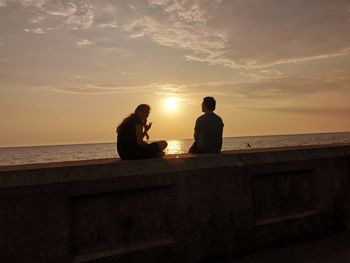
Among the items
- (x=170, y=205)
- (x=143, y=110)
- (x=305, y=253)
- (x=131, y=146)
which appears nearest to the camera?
(x=170, y=205)

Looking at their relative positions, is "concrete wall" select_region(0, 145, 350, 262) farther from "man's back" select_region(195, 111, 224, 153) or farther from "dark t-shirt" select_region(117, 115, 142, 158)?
"man's back" select_region(195, 111, 224, 153)

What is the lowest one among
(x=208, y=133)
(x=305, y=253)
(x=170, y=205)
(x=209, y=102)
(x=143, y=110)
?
(x=305, y=253)

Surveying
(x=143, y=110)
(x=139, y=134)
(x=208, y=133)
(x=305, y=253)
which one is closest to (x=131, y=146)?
(x=139, y=134)

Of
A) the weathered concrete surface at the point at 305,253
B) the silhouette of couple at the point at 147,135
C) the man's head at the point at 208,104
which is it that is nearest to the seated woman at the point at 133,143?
the silhouette of couple at the point at 147,135

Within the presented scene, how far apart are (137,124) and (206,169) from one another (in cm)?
132

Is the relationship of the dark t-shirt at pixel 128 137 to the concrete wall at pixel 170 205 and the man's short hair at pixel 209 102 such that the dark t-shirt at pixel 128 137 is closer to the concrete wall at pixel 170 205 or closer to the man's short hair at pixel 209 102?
the concrete wall at pixel 170 205

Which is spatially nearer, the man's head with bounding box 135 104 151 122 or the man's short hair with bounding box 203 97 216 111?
the man's head with bounding box 135 104 151 122

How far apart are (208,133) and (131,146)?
1485 millimetres

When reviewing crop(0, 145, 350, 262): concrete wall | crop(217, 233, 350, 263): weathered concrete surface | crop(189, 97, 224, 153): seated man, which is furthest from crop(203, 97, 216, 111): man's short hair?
crop(217, 233, 350, 263): weathered concrete surface

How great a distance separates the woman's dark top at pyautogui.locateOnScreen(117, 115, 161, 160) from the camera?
479cm

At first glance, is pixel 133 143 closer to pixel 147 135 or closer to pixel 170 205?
pixel 147 135

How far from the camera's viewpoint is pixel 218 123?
19.4ft

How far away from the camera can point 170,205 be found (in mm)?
3992

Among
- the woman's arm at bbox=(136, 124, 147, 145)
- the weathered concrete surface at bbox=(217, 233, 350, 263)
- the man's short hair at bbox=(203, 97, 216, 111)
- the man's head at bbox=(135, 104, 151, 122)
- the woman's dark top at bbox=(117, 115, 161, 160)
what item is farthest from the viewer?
the man's short hair at bbox=(203, 97, 216, 111)
